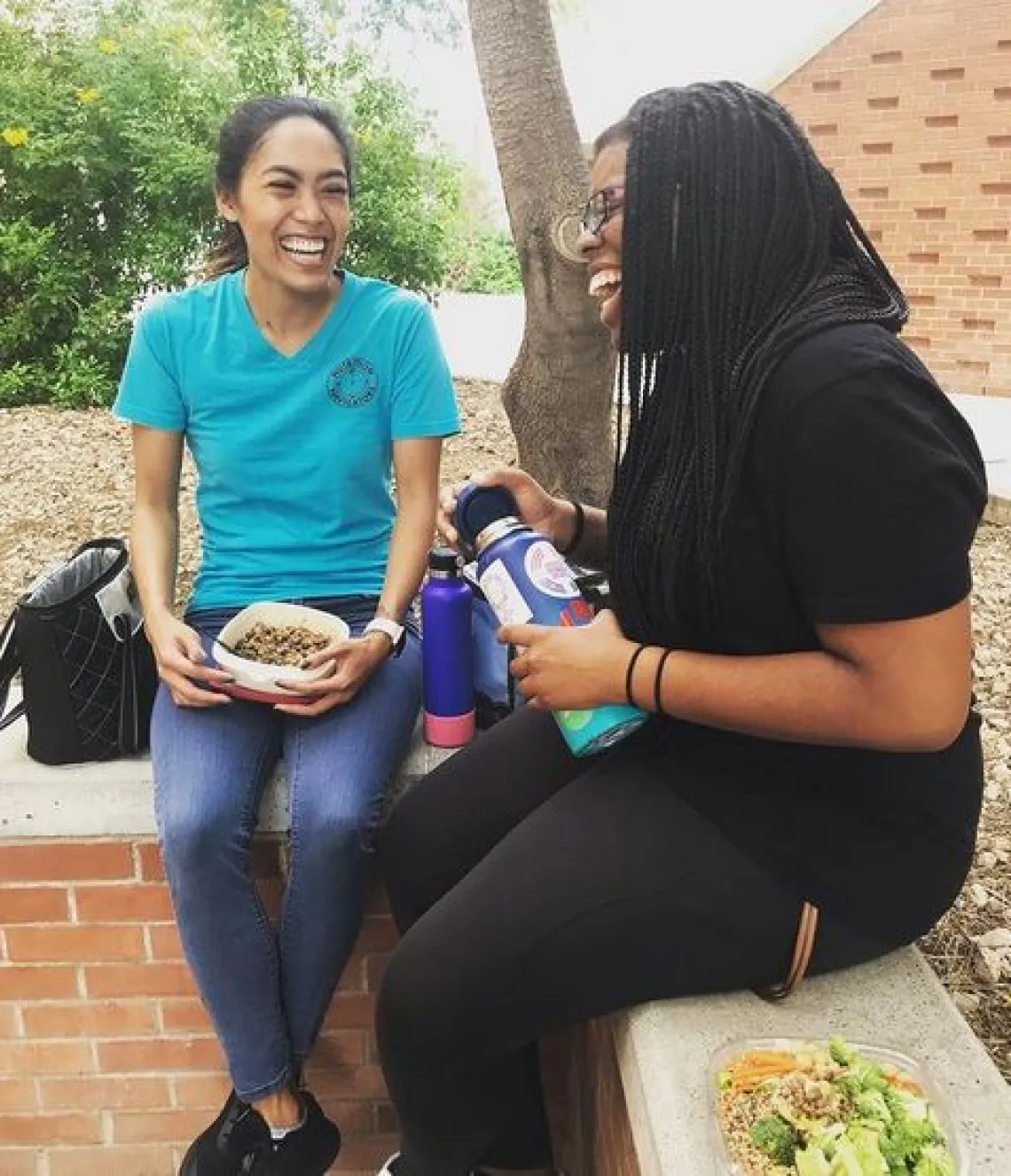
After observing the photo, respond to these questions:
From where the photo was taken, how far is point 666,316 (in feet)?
5.46

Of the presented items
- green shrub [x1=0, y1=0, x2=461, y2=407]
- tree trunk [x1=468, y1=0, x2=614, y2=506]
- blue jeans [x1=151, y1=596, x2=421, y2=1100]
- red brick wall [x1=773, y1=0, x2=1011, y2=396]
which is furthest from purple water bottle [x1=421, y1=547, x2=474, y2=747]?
red brick wall [x1=773, y1=0, x2=1011, y2=396]

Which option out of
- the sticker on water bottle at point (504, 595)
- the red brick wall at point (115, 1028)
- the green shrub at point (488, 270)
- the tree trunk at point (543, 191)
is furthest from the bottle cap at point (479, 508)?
the green shrub at point (488, 270)

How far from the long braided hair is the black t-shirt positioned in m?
0.04

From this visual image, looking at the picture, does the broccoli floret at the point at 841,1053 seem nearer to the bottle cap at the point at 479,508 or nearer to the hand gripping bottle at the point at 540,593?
the hand gripping bottle at the point at 540,593

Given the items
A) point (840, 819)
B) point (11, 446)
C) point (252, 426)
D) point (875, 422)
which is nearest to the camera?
point (875, 422)

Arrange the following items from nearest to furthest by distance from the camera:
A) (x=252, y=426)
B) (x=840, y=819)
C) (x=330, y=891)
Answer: (x=840, y=819), (x=330, y=891), (x=252, y=426)

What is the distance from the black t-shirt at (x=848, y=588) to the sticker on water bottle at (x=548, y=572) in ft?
0.98

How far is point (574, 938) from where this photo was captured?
1.67 m

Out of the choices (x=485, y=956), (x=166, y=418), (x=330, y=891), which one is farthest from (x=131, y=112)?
(x=485, y=956)

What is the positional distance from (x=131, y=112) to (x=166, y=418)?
431 cm

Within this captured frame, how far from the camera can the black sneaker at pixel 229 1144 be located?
213cm

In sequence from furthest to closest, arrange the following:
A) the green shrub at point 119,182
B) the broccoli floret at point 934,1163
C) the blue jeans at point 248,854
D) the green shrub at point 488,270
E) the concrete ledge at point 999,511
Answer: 1. the green shrub at point 488,270
2. the green shrub at point 119,182
3. the concrete ledge at point 999,511
4. the blue jeans at point 248,854
5. the broccoli floret at point 934,1163

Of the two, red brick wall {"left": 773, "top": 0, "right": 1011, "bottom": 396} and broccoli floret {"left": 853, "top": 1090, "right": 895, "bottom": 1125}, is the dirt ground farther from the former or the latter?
red brick wall {"left": 773, "top": 0, "right": 1011, "bottom": 396}

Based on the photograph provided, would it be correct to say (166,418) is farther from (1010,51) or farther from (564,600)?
(1010,51)
